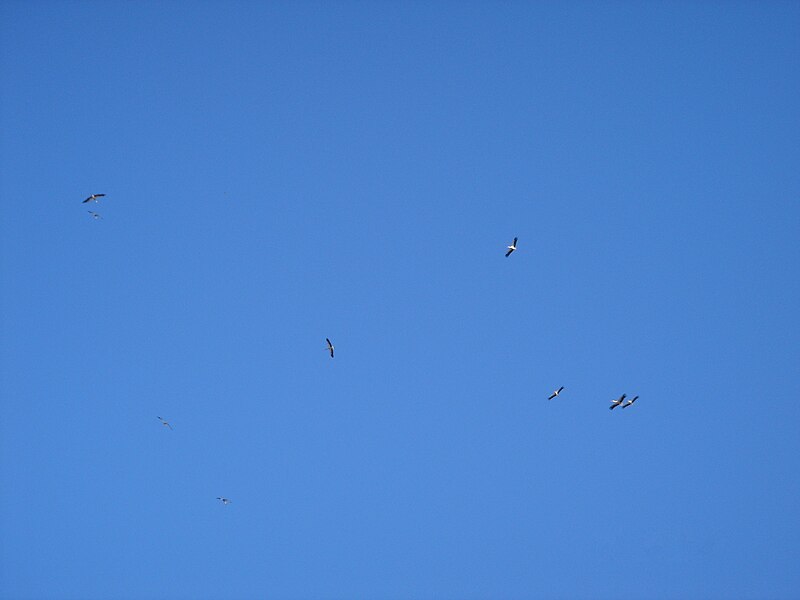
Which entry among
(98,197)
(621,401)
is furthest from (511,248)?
(98,197)

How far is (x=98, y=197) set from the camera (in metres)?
44.7

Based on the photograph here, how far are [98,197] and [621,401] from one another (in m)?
42.2

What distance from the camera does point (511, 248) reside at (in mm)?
44031

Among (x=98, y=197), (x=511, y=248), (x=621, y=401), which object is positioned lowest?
(x=621, y=401)

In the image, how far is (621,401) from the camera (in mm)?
42406

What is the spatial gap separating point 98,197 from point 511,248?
3186cm

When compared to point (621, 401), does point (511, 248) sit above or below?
above

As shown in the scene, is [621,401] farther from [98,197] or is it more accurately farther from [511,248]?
[98,197]

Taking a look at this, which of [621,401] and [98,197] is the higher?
[98,197]

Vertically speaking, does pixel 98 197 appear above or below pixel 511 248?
above
